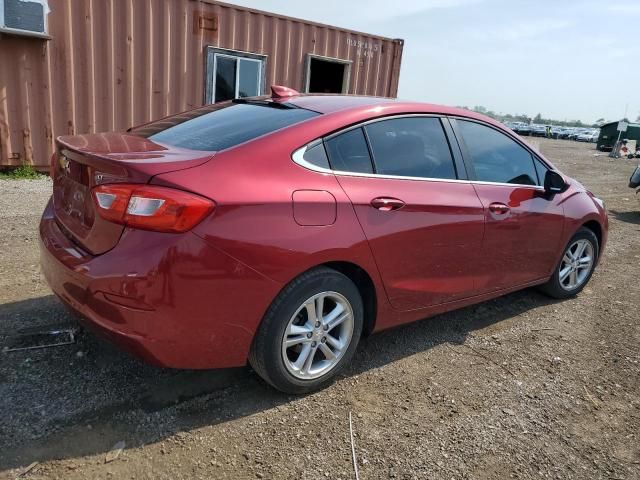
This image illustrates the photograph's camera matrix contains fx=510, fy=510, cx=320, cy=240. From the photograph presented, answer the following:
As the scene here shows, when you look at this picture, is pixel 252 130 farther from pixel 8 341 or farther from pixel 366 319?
pixel 8 341

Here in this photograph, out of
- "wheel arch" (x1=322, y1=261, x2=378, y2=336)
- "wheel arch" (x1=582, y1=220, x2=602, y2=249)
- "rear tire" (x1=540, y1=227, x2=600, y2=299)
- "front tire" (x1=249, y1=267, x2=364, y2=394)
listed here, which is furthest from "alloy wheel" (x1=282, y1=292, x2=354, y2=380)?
"wheel arch" (x1=582, y1=220, x2=602, y2=249)

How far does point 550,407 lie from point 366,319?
3.72 ft

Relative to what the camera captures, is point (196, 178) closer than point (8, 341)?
Yes

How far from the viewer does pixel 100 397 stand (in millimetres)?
2574

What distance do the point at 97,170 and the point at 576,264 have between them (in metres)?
3.92

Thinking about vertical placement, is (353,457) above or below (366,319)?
below

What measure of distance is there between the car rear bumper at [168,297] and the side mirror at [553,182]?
8.26ft

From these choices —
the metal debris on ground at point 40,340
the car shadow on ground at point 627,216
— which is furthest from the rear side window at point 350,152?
the car shadow on ground at point 627,216

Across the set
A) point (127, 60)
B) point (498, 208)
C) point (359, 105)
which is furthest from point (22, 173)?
point (498, 208)

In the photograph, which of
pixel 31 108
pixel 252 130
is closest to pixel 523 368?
pixel 252 130

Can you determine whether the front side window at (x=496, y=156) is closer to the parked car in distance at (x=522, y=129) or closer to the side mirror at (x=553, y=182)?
the side mirror at (x=553, y=182)

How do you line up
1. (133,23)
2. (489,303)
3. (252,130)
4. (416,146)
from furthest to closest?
1. (133,23)
2. (489,303)
3. (416,146)
4. (252,130)

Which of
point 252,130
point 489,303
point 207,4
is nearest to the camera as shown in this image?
point 252,130

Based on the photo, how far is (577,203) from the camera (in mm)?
4230
